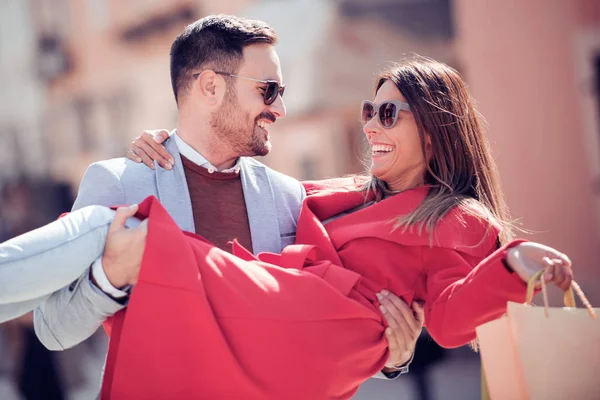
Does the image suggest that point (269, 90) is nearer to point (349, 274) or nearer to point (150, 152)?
point (150, 152)

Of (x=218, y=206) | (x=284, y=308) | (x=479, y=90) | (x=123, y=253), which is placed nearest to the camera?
(x=123, y=253)

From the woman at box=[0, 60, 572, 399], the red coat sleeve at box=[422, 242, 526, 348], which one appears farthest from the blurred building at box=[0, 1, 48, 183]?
the red coat sleeve at box=[422, 242, 526, 348]

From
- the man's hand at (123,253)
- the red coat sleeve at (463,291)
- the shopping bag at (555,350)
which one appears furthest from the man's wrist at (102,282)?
the shopping bag at (555,350)

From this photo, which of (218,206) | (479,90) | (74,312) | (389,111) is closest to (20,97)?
(479,90)

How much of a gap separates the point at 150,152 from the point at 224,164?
0.36 metres

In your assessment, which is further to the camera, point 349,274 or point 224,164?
point 224,164

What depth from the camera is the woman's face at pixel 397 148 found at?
331 cm

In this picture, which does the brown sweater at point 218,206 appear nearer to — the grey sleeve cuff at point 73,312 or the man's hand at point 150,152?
the man's hand at point 150,152

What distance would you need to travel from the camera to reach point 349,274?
2.85 meters

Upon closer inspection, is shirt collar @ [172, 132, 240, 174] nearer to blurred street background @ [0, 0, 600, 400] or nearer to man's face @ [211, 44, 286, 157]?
man's face @ [211, 44, 286, 157]

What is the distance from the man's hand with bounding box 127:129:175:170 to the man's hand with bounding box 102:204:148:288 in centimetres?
83

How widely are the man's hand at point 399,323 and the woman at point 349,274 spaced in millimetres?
38

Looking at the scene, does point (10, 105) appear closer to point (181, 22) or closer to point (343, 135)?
point (181, 22)

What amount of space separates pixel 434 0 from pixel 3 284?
24.0 ft
